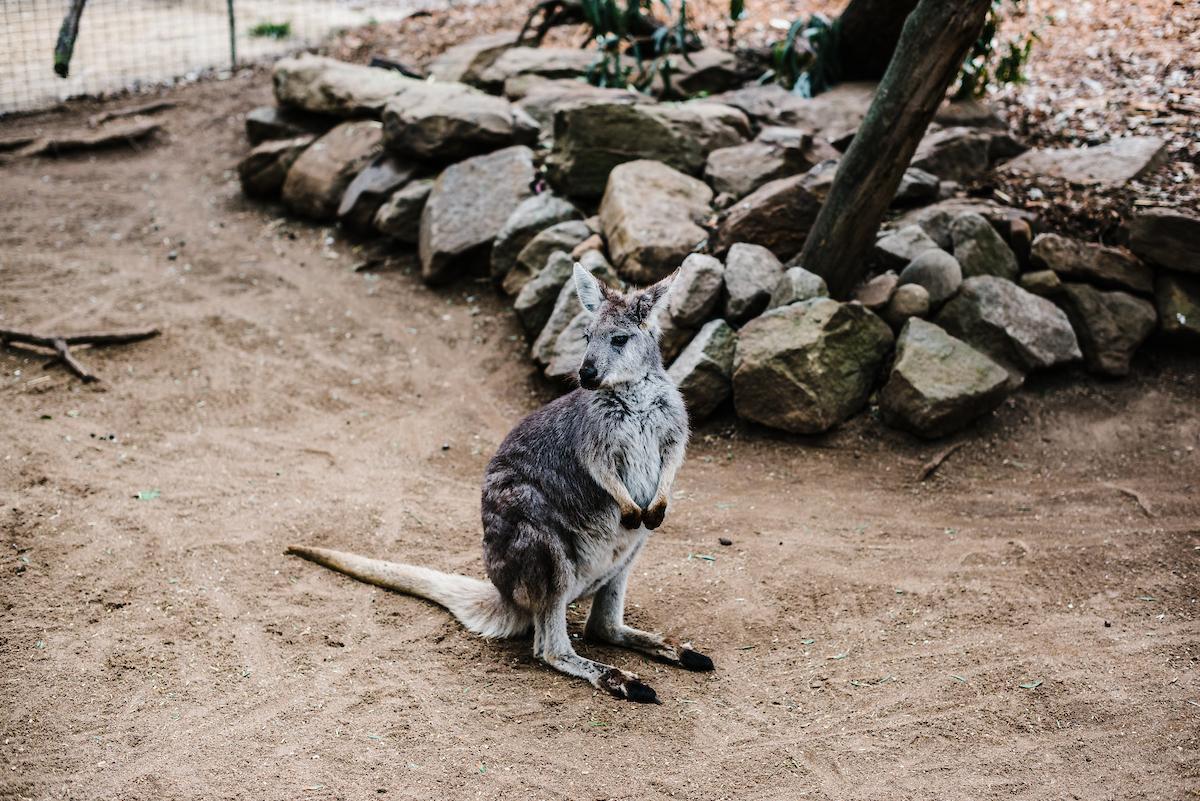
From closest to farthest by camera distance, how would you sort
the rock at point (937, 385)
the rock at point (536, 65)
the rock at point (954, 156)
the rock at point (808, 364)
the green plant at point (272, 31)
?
the rock at point (937, 385), the rock at point (808, 364), the rock at point (954, 156), the rock at point (536, 65), the green plant at point (272, 31)

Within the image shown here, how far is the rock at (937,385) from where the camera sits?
6.64m

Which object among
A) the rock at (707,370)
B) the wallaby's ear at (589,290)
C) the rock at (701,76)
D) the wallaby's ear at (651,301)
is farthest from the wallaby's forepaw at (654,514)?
the rock at (701,76)

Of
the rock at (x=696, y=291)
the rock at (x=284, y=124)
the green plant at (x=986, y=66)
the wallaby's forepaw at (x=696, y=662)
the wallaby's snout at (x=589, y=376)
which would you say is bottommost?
the wallaby's forepaw at (x=696, y=662)

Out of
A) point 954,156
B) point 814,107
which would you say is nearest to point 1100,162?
point 954,156

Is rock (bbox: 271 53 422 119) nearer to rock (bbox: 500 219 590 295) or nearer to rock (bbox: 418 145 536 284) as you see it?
rock (bbox: 418 145 536 284)

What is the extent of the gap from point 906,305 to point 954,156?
1.81 m

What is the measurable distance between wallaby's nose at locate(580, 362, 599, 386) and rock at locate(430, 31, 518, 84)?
706 centimetres

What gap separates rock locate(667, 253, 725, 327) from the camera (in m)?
7.19

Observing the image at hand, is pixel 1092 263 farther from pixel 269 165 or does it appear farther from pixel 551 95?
pixel 269 165

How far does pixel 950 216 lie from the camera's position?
24.8 ft

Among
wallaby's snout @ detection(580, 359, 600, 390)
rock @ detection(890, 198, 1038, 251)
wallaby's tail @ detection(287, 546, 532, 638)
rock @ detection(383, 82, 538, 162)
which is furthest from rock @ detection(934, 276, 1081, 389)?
rock @ detection(383, 82, 538, 162)

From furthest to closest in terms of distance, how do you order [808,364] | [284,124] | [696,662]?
[284,124] < [808,364] < [696,662]

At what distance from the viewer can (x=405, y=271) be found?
932 centimetres

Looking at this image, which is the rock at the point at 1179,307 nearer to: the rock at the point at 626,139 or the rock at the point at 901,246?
the rock at the point at 901,246
